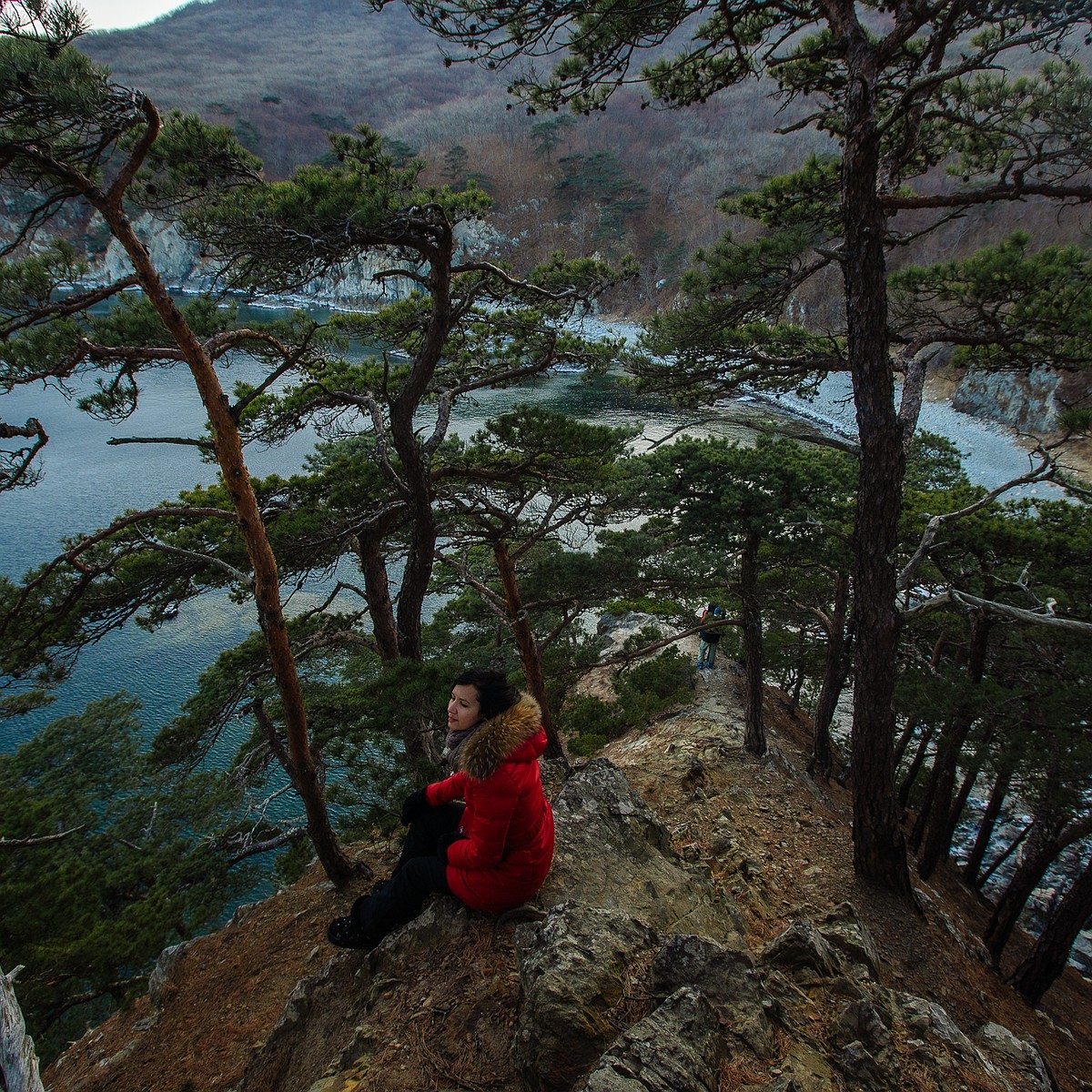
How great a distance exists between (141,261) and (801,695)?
16.1 metres

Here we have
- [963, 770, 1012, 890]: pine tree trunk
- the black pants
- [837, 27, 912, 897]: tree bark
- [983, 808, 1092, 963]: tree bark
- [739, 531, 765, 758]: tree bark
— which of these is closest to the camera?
the black pants

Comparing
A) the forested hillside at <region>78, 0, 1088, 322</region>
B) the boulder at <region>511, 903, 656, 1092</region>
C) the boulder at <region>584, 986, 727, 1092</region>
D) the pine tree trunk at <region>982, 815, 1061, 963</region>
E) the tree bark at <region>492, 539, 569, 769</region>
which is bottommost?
the pine tree trunk at <region>982, 815, 1061, 963</region>

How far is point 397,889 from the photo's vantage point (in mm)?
3012

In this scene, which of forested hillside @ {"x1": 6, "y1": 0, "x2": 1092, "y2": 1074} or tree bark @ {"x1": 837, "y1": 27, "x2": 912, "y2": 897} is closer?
forested hillside @ {"x1": 6, "y1": 0, "x2": 1092, "y2": 1074}

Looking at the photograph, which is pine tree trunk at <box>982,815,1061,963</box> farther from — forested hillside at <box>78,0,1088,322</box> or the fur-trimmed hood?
forested hillside at <box>78,0,1088,322</box>

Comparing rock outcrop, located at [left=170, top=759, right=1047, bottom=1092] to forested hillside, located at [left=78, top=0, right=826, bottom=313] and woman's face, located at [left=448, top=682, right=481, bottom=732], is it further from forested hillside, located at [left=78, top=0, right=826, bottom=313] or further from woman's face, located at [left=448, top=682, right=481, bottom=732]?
forested hillside, located at [left=78, top=0, right=826, bottom=313]

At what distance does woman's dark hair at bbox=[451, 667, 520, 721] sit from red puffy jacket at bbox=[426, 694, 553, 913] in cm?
3

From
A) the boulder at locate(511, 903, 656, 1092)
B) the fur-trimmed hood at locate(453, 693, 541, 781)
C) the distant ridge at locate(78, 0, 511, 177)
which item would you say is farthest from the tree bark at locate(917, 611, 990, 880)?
the distant ridge at locate(78, 0, 511, 177)

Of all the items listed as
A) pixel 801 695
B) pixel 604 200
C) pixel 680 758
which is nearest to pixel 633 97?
pixel 604 200

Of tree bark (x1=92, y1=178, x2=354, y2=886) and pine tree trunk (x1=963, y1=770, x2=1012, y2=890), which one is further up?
tree bark (x1=92, y1=178, x2=354, y2=886)

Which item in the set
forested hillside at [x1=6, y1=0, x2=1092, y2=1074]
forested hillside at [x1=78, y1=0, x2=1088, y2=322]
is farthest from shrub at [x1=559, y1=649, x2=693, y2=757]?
forested hillside at [x1=78, y1=0, x2=1088, y2=322]

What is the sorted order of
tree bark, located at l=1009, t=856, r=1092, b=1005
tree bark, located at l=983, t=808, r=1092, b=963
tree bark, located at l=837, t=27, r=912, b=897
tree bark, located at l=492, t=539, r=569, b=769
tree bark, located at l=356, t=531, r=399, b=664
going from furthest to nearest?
tree bark, located at l=492, t=539, r=569, b=769 → tree bark, located at l=356, t=531, r=399, b=664 → tree bark, located at l=983, t=808, r=1092, b=963 → tree bark, located at l=1009, t=856, r=1092, b=1005 → tree bark, located at l=837, t=27, r=912, b=897

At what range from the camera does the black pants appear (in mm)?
2947

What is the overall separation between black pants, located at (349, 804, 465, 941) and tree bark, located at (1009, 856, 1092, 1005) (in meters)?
5.51
